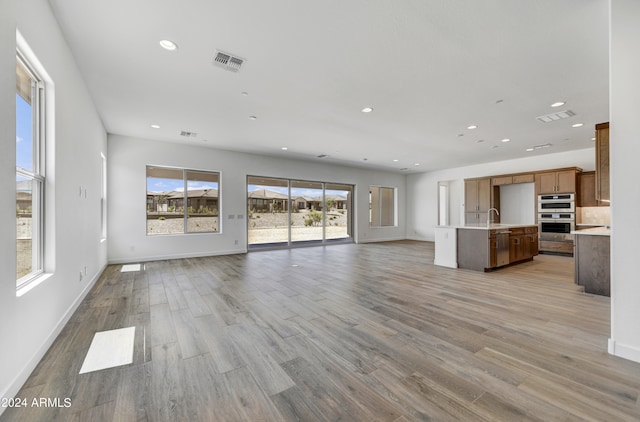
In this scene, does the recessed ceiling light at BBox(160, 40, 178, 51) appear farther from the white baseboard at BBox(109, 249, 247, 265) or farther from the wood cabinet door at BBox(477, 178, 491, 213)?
the wood cabinet door at BBox(477, 178, 491, 213)

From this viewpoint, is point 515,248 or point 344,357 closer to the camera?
point 344,357

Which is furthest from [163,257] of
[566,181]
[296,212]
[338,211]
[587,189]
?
[587,189]

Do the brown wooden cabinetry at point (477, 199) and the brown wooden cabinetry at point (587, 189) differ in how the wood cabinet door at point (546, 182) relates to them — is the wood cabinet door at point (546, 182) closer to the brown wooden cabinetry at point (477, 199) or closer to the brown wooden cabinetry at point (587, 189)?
the brown wooden cabinetry at point (587, 189)

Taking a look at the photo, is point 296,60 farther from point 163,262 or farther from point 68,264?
point 163,262

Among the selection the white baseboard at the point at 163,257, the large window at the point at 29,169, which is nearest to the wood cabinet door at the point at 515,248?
the white baseboard at the point at 163,257

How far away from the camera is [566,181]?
23.4 ft

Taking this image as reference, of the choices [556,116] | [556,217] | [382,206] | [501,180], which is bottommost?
[556,217]

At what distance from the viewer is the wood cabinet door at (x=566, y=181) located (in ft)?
23.0

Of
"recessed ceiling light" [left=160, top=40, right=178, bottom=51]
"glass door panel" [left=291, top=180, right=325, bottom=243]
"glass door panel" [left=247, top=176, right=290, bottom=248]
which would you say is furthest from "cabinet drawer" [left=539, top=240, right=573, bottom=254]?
"recessed ceiling light" [left=160, top=40, right=178, bottom=51]

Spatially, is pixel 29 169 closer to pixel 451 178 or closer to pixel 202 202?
pixel 202 202

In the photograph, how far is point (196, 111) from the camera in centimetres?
461

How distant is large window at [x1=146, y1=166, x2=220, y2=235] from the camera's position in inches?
260

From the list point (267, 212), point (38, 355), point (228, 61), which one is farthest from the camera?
point (267, 212)

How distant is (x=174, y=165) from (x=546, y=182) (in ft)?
33.3
